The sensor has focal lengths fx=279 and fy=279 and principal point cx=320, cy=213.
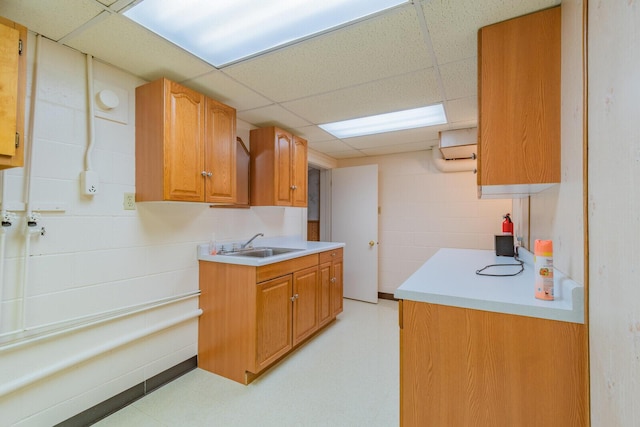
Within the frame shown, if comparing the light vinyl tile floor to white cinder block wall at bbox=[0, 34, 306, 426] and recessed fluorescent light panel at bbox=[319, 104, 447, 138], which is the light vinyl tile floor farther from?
recessed fluorescent light panel at bbox=[319, 104, 447, 138]

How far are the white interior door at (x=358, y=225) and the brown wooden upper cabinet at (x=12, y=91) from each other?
11.5 ft

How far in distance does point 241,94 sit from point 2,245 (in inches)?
65.9

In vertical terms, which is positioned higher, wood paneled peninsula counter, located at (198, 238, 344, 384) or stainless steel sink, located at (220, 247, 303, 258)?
stainless steel sink, located at (220, 247, 303, 258)

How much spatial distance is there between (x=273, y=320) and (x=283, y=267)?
0.43 m

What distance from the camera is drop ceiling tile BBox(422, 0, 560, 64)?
1275 mm

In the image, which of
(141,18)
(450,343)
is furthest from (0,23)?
(450,343)

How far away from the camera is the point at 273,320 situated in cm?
225

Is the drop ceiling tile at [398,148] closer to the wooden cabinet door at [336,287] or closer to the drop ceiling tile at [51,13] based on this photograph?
the wooden cabinet door at [336,287]

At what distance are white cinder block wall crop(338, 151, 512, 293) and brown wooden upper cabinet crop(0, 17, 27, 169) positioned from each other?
150 inches

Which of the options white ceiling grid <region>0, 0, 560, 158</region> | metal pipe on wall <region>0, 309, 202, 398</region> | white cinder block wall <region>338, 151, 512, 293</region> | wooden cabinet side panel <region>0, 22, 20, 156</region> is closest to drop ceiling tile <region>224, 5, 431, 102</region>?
white ceiling grid <region>0, 0, 560, 158</region>

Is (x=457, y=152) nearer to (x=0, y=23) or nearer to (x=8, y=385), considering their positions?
(x=0, y=23)

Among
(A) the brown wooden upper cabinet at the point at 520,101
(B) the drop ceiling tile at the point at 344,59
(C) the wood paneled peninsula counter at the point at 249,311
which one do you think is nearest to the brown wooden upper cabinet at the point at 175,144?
(B) the drop ceiling tile at the point at 344,59

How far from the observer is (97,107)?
1.74 meters

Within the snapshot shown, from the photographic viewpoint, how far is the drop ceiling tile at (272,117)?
2555 mm
